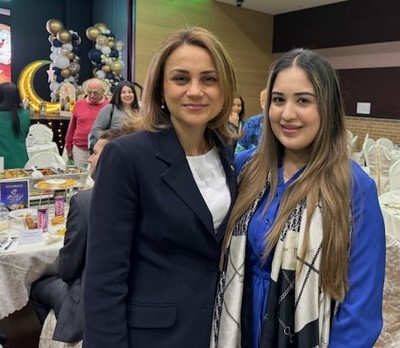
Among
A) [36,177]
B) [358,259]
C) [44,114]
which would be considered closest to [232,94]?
[358,259]

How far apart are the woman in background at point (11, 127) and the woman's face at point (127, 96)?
3.15 feet

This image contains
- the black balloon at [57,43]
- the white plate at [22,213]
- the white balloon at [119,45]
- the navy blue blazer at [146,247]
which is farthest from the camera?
the white balloon at [119,45]

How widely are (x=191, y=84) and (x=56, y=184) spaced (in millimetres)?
1784

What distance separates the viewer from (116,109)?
4.12 m

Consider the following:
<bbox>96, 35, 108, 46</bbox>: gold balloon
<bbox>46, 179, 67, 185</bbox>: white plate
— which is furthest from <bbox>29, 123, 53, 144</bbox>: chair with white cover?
<bbox>46, 179, 67, 185</bbox>: white plate

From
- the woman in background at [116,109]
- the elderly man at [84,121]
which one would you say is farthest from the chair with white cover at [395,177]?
the elderly man at [84,121]

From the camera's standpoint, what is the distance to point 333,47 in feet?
29.0

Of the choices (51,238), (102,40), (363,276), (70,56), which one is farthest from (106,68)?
(363,276)

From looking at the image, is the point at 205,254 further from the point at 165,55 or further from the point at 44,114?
the point at 44,114

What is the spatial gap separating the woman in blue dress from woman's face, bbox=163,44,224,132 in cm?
22

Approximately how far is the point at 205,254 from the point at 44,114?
725cm

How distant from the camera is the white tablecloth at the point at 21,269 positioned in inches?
81.9

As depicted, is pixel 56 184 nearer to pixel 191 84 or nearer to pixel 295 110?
pixel 191 84

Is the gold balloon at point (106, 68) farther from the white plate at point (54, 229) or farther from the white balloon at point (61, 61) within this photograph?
the white plate at point (54, 229)
